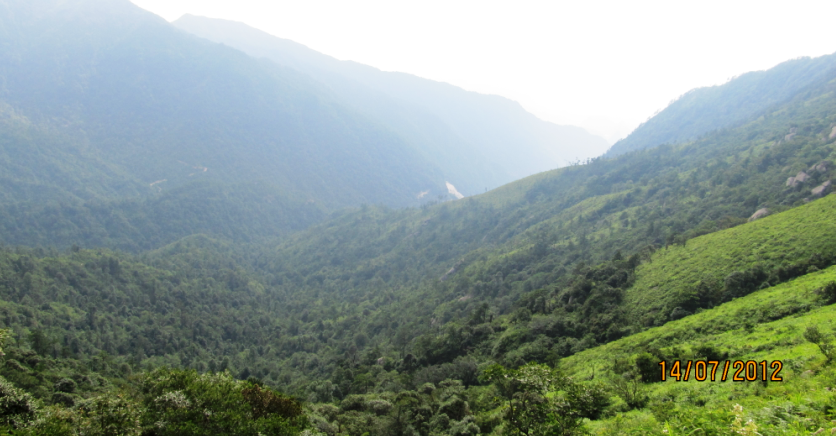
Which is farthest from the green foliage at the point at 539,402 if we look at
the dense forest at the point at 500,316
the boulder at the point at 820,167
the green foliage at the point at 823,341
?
the boulder at the point at 820,167

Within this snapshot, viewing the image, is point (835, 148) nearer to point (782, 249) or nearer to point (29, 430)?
point (782, 249)

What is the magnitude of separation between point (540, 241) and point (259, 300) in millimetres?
108819

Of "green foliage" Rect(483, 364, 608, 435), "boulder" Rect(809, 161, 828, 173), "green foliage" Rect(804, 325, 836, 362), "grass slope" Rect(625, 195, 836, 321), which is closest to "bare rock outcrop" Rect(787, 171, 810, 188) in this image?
"boulder" Rect(809, 161, 828, 173)

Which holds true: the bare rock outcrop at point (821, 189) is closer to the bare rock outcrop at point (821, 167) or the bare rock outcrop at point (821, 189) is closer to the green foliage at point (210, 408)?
the bare rock outcrop at point (821, 167)

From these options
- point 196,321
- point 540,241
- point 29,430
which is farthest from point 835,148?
point 196,321

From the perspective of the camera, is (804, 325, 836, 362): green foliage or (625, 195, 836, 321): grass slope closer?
(804, 325, 836, 362): green foliage

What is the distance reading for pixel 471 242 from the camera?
170875 millimetres

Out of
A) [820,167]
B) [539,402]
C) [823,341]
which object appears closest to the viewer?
[539,402]

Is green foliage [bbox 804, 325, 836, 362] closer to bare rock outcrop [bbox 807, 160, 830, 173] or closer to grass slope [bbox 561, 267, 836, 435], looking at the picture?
grass slope [bbox 561, 267, 836, 435]

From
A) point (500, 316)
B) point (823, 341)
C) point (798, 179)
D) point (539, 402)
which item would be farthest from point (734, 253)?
point (539, 402)
